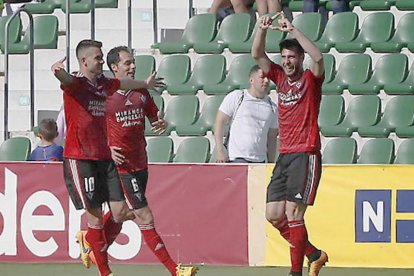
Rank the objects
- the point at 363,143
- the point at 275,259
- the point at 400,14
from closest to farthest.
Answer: the point at 275,259 < the point at 363,143 < the point at 400,14

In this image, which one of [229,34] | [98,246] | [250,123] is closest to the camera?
[98,246]

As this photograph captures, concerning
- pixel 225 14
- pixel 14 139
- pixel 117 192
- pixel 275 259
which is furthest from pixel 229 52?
pixel 117 192

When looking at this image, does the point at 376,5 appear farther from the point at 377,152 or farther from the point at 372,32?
the point at 377,152

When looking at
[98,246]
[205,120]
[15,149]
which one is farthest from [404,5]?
[98,246]

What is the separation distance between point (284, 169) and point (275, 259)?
2.34 m

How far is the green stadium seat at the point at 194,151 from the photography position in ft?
49.0

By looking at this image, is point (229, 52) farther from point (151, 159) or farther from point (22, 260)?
point (22, 260)

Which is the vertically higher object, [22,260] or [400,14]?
[400,14]

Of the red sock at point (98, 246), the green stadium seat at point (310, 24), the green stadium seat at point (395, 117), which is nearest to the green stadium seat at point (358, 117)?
the green stadium seat at point (395, 117)

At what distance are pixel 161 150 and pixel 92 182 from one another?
168 inches

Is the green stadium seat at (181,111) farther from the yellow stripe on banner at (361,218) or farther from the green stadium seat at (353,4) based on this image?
the yellow stripe on banner at (361,218)

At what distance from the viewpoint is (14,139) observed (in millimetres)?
15594

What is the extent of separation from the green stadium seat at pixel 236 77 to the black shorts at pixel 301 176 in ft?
15.3

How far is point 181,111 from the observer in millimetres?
15586
